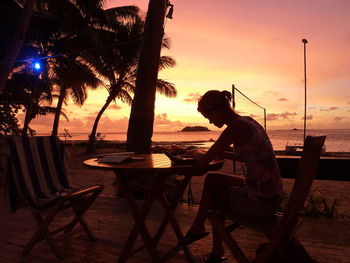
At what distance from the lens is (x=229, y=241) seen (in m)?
2.29

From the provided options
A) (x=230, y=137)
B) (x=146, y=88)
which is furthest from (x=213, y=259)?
(x=146, y=88)

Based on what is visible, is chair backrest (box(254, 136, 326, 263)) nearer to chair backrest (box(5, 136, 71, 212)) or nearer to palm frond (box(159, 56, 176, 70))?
chair backrest (box(5, 136, 71, 212))

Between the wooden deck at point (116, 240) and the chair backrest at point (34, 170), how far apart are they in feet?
Result: 1.65

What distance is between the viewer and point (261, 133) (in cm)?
237

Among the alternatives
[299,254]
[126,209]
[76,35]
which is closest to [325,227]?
[299,254]

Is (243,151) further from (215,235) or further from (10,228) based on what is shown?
(10,228)

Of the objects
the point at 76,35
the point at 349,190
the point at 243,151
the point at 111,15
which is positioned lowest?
the point at 349,190

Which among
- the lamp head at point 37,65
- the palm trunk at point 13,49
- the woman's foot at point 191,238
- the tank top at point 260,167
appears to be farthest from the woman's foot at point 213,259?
the lamp head at point 37,65

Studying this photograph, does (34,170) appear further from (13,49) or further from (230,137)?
(13,49)

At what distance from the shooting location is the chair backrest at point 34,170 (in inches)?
119

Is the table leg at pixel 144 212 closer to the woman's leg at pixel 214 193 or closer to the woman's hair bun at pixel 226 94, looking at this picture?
the woman's leg at pixel 214 193

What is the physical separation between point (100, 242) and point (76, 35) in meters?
15.9

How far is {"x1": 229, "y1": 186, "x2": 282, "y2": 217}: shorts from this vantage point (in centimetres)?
232

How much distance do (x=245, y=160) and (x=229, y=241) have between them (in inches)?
23.6
